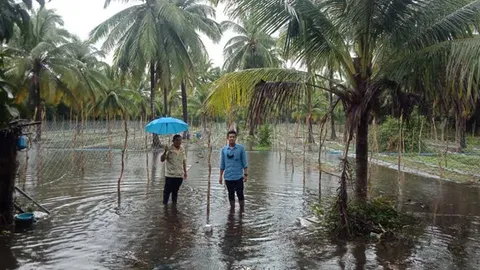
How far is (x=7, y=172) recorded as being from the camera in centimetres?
701

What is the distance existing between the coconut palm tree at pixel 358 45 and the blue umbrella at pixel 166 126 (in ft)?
7.44

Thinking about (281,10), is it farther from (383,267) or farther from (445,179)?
(445,179)

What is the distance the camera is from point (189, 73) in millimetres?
24484

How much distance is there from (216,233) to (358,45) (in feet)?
13.5

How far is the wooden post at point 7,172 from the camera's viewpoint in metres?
6.94

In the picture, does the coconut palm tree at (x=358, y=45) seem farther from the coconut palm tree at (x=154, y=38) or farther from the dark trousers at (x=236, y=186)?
the coconut palm tree at (x=154, y=38)

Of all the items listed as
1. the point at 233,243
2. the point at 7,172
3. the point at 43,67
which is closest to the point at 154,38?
the point at 43,67

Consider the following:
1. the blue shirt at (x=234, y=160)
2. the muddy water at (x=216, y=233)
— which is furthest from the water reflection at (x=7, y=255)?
the blue shirt at (x=234, y=160)

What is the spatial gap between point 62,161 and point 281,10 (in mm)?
14560

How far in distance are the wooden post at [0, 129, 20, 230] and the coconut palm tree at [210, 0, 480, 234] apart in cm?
339

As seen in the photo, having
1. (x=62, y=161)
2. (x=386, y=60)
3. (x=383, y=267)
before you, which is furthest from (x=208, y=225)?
(x=62, y=161)

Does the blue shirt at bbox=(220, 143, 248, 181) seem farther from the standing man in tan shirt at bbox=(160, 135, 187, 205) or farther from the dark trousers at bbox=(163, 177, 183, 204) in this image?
the dark trousers at bbox=(163, 177, 183, 204)

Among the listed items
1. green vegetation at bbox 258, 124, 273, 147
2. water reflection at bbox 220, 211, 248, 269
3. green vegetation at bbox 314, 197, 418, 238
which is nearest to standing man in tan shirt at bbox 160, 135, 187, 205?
water reflection at bbox 220, 211, 248, 269

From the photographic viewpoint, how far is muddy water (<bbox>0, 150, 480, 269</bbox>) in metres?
5.75
